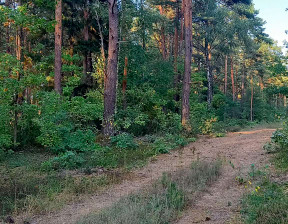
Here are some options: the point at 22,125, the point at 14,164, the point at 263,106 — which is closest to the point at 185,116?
the point at 22,125

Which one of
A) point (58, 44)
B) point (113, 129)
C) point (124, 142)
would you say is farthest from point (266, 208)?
point (58, 44)

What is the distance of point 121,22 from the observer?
1709 cm

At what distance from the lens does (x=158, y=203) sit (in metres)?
5.02

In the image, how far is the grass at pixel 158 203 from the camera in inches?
174

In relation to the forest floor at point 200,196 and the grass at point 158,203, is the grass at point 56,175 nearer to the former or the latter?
the forest floor at point 200,196

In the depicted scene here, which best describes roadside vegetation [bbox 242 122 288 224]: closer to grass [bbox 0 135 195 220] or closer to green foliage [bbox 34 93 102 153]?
grass [bbox 0 135 195 220]

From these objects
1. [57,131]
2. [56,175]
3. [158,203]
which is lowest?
[56,175]

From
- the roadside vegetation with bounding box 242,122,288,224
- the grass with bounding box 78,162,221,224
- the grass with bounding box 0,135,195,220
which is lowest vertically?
the grass with bounding box 0,135,195,220

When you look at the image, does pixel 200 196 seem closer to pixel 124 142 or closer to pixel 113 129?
pixel 124 142

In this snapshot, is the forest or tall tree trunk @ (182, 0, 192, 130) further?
tall tree trunk @ (182, 0, 192, 130)

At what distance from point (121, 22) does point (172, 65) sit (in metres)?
5.72

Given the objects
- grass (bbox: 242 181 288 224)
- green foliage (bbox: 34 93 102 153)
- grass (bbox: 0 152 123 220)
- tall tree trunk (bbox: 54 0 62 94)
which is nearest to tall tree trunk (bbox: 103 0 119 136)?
green foliage (bbox: 34 93 102 153)

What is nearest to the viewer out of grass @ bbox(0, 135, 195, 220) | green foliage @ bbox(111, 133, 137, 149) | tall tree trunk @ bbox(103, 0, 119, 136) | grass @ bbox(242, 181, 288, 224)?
grass @ bbox(242, 181, 288, 224)

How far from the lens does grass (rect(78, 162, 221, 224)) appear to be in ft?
14.5
